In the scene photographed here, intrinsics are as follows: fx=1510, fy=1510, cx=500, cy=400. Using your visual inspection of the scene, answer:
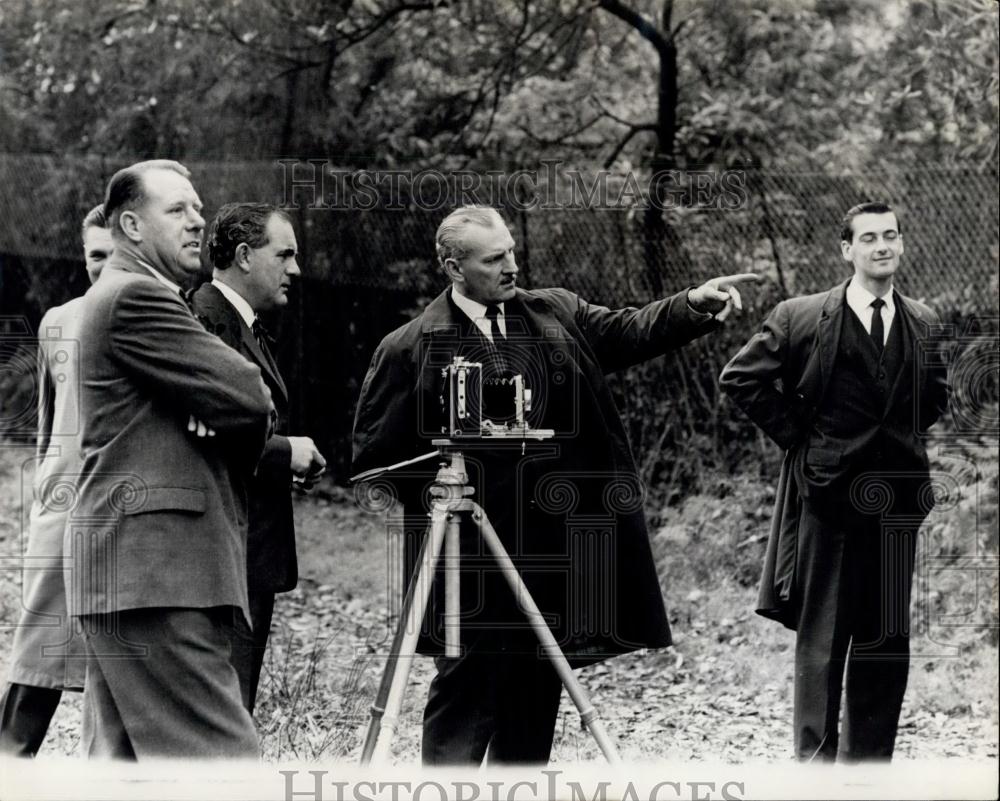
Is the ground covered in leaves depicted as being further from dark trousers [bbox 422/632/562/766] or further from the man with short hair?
the man with short hair

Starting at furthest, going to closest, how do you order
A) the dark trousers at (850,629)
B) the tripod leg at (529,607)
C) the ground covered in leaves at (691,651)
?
1. the ground covered in leaves at (691,651)
2. the dark trousers at (850,629)
3. the tripod leg at (529,607)

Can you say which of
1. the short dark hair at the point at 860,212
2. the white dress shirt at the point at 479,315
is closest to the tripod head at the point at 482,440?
the white dress shirt at the point at 479,315

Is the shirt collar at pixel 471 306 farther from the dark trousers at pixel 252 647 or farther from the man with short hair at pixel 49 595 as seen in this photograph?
the man with short hair at pixel 49 595

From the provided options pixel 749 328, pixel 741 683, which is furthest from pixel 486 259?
pixel 749 328

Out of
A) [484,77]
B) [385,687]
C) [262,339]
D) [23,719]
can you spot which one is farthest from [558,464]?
[484,77]

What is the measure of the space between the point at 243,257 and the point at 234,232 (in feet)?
0.31

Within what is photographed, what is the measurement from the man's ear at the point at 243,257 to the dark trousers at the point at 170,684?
1435mm

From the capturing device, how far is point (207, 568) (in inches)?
170

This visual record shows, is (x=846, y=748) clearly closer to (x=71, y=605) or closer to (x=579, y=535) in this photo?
(x=579, y=535)

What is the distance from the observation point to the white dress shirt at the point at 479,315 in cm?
540

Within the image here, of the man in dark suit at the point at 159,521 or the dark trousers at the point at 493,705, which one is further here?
the dark trousers at the point at 493,705

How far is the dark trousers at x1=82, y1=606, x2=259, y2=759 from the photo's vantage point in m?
4.25

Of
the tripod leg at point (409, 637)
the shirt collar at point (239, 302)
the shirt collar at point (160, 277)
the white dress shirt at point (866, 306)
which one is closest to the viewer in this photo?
the shirt collar at point (160, 277)

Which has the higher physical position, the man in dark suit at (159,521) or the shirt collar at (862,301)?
the shirt collar at (862,301)
